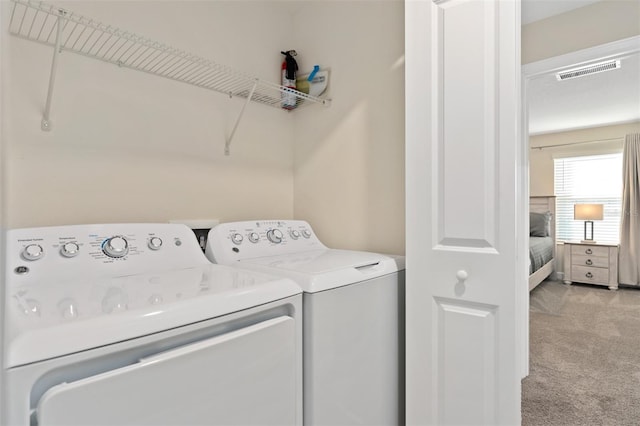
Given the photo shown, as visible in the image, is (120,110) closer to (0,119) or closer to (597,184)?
(0,119)

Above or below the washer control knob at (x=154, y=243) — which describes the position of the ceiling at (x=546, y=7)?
above

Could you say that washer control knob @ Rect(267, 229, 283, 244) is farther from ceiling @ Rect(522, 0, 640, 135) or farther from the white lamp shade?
the white lamp shade

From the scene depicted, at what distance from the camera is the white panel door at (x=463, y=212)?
1158mm

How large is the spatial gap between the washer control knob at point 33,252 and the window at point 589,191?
6653 mm

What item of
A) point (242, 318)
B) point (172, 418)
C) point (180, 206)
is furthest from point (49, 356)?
point (180, 206)

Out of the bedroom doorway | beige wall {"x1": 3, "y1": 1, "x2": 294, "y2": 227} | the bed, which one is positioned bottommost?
the bed

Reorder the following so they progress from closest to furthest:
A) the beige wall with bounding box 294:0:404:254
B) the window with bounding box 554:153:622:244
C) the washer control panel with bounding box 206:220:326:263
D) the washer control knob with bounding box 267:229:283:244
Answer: the washer control panel with bounding box 206:220:326:263 < the washer control knob with bounding box 267:229:283:244 < the beige wall with bounding box 294:0:404:254 < the window with bounding box 554:153:622:244

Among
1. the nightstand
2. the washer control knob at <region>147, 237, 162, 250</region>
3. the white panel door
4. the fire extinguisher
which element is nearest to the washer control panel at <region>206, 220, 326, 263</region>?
the washer control knob at <region>147, 237, 162, 250</region>

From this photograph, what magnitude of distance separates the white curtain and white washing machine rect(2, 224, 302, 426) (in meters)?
5.82

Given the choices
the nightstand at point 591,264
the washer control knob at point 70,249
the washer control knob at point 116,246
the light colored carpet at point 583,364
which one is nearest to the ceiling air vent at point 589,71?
the light colored carpet at point 583,364

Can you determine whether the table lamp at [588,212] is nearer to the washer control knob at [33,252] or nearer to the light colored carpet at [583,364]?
the light colored carpet at [583,364]

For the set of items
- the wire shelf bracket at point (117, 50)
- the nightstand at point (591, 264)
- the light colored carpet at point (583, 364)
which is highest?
the wire shelf bracket at point (117, 50)

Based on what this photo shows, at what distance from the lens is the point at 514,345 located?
115cm

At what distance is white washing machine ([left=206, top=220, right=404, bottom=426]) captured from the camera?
3.48 ft
